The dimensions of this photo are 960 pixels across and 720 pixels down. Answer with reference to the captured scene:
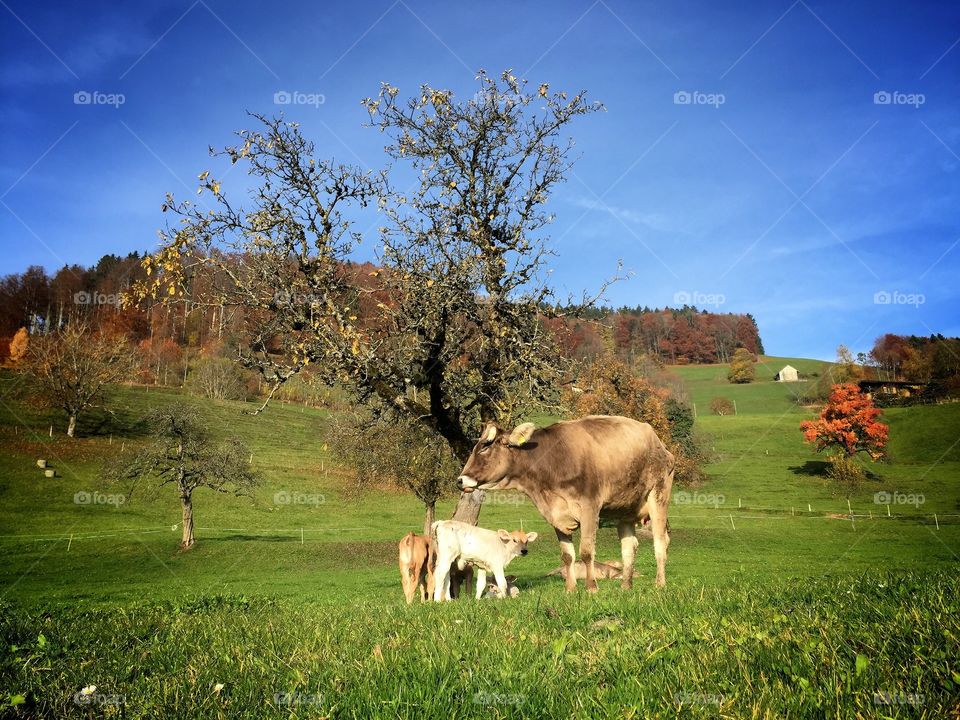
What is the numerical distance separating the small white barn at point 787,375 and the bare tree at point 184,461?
13089 cm

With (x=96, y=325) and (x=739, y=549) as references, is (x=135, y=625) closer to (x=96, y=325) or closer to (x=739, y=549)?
(x=739, y=549)

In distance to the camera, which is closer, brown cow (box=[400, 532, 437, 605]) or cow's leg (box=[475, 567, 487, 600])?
cow's leg (box=[475, 567, 487, 600])

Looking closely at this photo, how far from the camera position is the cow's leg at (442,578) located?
42.4 feet

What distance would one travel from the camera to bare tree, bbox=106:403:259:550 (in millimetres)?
38625

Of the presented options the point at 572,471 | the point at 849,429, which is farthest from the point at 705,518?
the point at 572,471

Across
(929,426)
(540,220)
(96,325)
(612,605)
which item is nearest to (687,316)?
(929,426)

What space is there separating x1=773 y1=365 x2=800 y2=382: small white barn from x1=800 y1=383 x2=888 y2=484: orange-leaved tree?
71.8m

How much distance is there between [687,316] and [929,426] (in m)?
90.2
